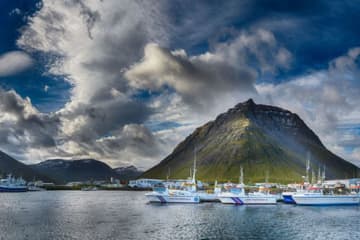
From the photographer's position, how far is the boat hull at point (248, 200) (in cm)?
16500

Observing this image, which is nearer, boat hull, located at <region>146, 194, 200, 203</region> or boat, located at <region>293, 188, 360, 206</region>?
boat, located at <region>293, 188, 360, 206</region>

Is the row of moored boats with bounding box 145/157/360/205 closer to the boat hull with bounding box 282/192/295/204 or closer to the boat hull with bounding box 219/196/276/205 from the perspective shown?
the boat hull with bounding box 219/196/276/205

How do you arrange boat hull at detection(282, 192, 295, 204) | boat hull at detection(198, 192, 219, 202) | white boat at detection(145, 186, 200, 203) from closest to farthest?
white boat at detection(145, 186, 200, 203) < boat hull at detection(282, 192, 295, 204) < boat hull at detection(198, 192, 219, 202)

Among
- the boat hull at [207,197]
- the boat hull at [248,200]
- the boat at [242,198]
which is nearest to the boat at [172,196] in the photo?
the boat at [242,198]

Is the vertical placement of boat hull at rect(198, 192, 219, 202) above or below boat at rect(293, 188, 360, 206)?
below

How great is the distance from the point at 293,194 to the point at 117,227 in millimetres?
108251

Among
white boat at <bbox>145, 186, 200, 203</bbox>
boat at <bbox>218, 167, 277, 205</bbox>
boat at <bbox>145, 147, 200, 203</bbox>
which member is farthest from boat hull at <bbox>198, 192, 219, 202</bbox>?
boat at <bbox>218, 167, 277, 205</bbox>

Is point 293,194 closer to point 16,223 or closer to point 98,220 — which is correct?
point 98,220

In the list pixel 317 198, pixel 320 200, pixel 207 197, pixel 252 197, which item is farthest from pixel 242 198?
pixel 320 200

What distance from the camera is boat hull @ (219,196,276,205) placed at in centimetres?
16500

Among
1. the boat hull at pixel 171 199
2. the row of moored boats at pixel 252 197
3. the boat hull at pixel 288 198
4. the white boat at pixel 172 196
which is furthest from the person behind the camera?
the boat hull at pixel 288 198

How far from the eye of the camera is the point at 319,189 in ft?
555

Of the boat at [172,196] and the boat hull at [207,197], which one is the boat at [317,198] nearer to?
the boat hull at [207,197]

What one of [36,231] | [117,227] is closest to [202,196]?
[117,227]
